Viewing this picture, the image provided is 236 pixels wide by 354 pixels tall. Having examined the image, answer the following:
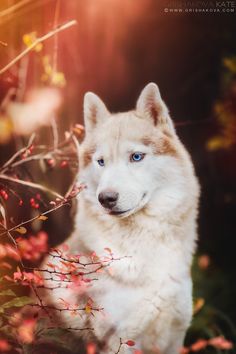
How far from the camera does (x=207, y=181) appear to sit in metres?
5.34

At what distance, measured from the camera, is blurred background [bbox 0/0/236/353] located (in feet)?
12.8

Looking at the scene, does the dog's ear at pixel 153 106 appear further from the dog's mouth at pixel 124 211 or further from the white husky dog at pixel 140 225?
the dog's mouth at pixel 124 211

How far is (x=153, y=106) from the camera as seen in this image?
3.28 metres

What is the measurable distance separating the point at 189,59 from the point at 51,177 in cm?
202

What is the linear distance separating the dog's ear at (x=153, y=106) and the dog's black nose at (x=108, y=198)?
2.21 feet

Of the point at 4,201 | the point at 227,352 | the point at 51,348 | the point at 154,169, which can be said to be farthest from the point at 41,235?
the point at 227,352

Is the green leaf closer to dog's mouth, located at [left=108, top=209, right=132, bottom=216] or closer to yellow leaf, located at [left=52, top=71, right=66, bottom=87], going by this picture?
dog's mouth, located at [left=108, top=209, right=132, bottom=216]

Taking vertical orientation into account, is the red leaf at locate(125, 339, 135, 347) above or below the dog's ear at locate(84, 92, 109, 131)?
below

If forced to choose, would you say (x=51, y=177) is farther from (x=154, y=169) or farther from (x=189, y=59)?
(x=189, y=59)

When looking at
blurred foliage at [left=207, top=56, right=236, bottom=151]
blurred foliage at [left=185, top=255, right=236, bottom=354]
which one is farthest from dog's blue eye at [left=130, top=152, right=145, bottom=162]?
blurred foliage at [left=207, top=56, right=236, bottom=151]

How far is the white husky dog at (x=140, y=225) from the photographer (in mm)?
3137

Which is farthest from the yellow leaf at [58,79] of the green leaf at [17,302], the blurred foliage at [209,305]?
the blurred foliage at [209,305]

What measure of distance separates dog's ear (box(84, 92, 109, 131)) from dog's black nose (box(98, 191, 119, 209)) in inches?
27.3

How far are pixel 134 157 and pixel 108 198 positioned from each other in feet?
1.25
